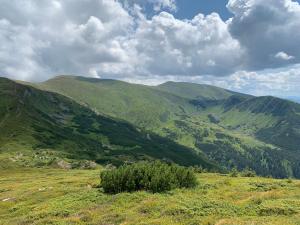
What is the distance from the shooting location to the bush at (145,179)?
4594cm

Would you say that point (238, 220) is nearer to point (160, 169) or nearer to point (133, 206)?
point (133, 206)

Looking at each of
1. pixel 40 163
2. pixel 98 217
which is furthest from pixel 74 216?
pixel 40 163

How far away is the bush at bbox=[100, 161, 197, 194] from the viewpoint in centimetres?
4594

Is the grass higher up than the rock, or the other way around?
the grass

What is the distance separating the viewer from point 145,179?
154 feet

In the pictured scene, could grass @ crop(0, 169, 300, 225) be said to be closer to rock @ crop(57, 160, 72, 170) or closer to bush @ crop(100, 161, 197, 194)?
bush @ crop(100, 161, 197, 194)

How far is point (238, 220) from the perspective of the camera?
89.2 feet

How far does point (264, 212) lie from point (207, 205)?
5438mm

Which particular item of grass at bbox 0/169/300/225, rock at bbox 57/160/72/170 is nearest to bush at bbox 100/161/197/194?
grass at bbox 0/169/300/225

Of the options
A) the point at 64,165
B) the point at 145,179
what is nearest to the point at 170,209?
the point at 145,179

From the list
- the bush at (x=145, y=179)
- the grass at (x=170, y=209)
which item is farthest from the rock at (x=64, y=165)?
the grass at (x=170, y=209)

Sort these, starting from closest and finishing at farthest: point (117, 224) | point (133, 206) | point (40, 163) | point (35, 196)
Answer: point (117, 224) < point (133, 206) < point (35, 196) < point (40, 163)

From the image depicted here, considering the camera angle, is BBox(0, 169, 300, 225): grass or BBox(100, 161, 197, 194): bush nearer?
BBox(0, 169, 300, 225): grass

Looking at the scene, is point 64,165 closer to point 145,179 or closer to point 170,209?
point 145,179
